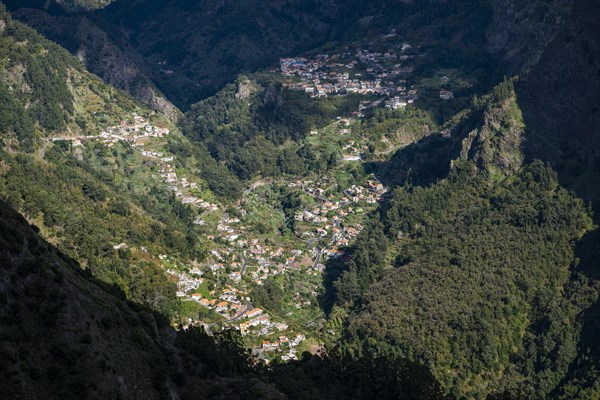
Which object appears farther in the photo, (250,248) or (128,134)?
(128,134)

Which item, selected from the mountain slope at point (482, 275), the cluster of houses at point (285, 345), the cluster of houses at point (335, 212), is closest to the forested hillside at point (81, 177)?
the cluster of houses at point (285, 345)

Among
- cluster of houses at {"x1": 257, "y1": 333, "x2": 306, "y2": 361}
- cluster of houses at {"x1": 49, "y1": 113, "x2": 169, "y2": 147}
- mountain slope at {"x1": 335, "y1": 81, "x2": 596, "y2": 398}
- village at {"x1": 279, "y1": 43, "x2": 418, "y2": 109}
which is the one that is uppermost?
village at {"x1": 279, "y1": 43, "x2": 418, "y2": 109}

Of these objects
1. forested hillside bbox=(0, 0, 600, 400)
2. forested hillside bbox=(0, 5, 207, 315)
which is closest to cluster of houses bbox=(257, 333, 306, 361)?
forested hillside bbox=(0, 0, 600, 400)

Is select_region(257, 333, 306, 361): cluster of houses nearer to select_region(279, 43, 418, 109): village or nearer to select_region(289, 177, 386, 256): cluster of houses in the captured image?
select_region(289, 177, 386, 256): cluster of houses

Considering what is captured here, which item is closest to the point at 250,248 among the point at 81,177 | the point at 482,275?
the point at 81,177

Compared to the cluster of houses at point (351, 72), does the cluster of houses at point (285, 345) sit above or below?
below

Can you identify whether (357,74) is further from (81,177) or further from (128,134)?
(81,177)

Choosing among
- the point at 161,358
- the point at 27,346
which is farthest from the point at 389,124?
the point at 27,346

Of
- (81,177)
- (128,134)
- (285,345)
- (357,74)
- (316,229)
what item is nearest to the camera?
(285,345)

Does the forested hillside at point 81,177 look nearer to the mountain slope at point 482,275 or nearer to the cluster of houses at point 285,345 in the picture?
the cluster of houses at point 285,345

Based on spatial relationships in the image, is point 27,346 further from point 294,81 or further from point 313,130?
point 294,81

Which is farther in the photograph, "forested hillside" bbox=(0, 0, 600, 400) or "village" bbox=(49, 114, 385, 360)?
"village" bbox=(49, 114, 385, 360)
